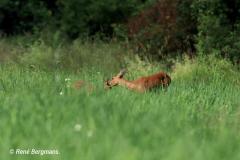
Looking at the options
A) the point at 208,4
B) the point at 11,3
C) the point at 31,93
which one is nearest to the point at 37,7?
the point at 11,3

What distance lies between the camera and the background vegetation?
5145 millimetres

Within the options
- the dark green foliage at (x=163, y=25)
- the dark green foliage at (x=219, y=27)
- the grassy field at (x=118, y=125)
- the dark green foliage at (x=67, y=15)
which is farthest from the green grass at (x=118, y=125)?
the dark green foliage at (x=67, y=15)

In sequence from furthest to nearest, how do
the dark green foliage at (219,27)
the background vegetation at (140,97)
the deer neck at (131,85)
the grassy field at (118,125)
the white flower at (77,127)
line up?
1. the dark green foliage at (219,27)
2. the deer neck at (131,85)
3. the white flower at (77,127)
4. the background vegetation at (140,97)
5. the grassy field at (118,125)

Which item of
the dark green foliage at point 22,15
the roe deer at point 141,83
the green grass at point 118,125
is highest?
the green grass at point 118,125

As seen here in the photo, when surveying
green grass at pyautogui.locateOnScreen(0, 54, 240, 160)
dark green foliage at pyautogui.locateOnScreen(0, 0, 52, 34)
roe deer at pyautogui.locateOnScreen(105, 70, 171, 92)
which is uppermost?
green grass at pyautogui.locateOnScreen(0, 54, 240, 160)

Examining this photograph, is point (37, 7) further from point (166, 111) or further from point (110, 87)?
point (166, 111)

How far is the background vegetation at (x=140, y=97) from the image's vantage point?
16.9 feet

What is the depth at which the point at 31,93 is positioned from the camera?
6.83 m

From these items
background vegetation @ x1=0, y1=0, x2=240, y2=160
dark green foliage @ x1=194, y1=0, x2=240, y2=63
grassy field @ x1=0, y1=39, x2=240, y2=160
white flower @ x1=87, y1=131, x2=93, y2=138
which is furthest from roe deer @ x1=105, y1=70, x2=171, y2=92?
dark green foliage @ x1=194, y1=0, x2=240, y2=63

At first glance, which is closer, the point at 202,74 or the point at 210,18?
the point at 202,74

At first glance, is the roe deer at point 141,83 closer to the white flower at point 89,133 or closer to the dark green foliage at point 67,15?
the white flower at point 89,133

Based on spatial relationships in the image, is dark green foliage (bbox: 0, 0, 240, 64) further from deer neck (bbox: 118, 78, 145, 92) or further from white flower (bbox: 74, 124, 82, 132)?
white flower (bbox: 74, 124, 82, 132)

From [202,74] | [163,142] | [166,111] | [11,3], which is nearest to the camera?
[163,142]

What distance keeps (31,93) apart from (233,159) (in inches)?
106
